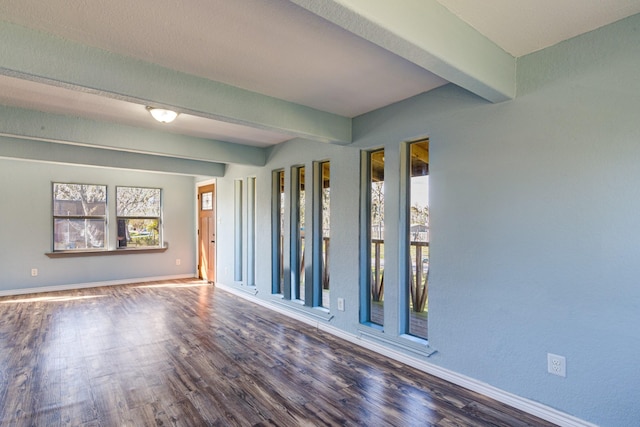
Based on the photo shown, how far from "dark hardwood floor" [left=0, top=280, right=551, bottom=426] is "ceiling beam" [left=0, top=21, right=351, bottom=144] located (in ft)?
7.00

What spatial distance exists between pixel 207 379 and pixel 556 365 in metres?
2.54

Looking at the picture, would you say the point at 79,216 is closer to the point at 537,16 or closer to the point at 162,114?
the point at 162,114

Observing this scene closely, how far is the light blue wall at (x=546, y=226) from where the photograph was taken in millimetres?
1916

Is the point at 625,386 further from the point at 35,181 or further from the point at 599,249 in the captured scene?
the point at 35,181

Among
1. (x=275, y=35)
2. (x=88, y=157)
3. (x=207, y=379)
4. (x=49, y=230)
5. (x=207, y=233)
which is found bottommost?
(x=207, y=379)

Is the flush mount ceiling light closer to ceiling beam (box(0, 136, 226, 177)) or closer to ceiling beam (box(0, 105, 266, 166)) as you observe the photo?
ceiling beam (box(0, 105, 266, 166))

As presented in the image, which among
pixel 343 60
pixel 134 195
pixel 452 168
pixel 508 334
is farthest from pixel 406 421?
pixel 134 195

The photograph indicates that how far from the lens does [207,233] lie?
7.00m

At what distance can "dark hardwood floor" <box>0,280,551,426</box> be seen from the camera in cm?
223

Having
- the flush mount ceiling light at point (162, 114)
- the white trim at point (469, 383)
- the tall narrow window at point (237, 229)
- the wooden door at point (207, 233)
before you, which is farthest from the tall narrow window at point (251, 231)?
the flush mount ceiling light at point (162, 114)

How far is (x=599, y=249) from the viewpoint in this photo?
1985 millimetres

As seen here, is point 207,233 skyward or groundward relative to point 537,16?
groundward

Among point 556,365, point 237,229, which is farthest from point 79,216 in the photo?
point 556,365

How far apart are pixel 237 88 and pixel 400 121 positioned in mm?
1483
